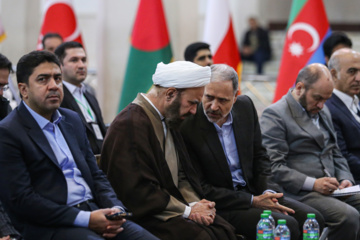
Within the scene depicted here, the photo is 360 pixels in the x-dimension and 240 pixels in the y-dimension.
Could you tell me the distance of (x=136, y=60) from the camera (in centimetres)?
867

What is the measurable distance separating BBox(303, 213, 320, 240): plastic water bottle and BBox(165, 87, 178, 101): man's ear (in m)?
1.21

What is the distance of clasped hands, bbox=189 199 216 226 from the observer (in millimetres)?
4309

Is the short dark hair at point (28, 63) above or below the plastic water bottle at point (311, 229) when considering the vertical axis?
above

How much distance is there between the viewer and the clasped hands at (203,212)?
170 inches

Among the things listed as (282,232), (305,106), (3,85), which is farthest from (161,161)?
(305,106)

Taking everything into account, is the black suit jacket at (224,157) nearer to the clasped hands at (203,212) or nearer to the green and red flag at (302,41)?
the clasped hands at (203,212)

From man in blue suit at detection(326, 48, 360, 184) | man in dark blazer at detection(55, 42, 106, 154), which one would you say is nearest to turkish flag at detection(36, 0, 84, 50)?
man in dark blazer at detection(55, 42, 106, 154)

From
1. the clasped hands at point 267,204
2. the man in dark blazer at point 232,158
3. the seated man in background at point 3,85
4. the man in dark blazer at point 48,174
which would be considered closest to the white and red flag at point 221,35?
the man in dark blazer at point 232,158

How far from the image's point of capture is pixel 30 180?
377 centimetres

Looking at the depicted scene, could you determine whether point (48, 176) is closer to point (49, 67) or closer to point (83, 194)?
point (83, 194)

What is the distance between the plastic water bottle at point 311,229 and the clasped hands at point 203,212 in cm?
63

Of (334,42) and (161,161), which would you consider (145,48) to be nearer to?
(334,42)

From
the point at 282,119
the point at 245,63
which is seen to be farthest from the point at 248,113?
the point at 245,63

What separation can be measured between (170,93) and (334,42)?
12.4ft
